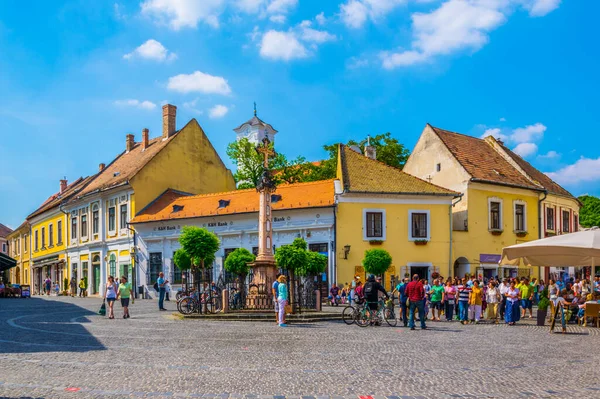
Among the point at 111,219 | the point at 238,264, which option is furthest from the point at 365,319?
the point at 111,219

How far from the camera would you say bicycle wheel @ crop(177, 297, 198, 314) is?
23.3m

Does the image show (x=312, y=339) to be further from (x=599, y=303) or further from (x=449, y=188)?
(x=449, y=188)

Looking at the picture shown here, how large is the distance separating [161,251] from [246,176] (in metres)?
10.2

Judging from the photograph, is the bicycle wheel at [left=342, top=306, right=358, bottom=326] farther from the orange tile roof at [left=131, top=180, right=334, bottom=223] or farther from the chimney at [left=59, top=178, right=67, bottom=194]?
the chimney at [left=59, top=178, right=67, bottom=194]

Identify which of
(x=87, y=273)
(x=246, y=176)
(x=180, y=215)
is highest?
(x=246, y=176)

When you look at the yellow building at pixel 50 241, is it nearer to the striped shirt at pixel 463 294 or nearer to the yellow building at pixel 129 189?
the yellow building at pixel 129 189

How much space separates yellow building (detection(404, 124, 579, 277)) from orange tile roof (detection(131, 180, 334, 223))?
7550mm

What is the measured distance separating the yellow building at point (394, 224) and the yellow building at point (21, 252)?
122ft

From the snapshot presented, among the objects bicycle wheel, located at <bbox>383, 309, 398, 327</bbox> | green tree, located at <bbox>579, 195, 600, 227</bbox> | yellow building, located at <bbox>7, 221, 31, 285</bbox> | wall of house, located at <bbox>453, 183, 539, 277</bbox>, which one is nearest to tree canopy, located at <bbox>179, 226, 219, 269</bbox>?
bicycle wheel, located at <bbox>383, 309, 398, 327</bbox>

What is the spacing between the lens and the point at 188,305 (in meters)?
23.4

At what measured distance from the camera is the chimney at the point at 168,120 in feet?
156

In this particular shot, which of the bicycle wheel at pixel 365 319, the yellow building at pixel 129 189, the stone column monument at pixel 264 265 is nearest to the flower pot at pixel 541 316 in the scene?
the bicycle wheel at pixel 365 319

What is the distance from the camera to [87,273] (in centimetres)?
4731

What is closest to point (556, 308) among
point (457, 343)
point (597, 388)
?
point (457, 343)
